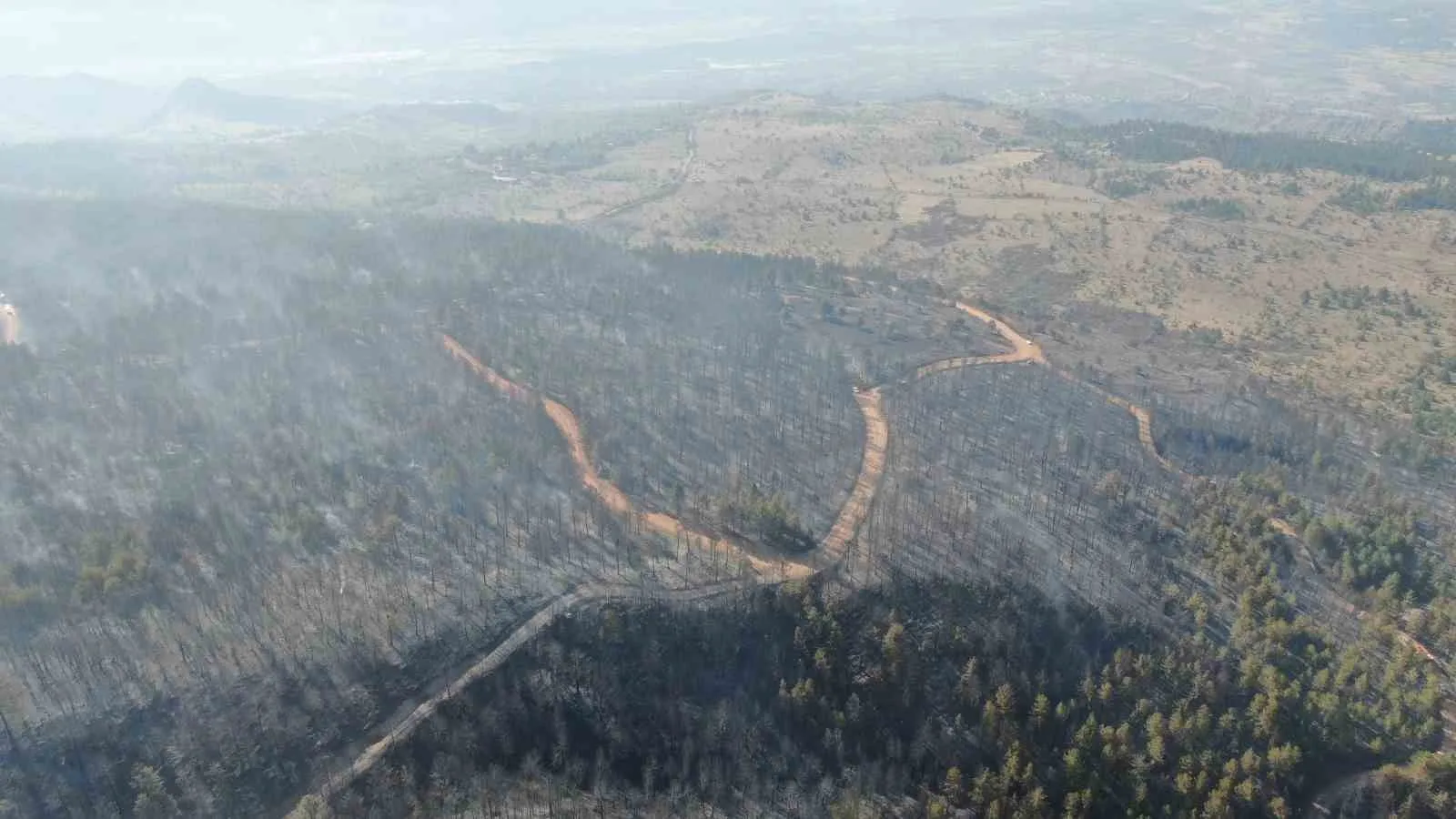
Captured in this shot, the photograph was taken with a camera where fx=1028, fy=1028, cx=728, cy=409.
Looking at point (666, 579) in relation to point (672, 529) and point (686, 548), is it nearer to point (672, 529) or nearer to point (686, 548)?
point (686, 548)

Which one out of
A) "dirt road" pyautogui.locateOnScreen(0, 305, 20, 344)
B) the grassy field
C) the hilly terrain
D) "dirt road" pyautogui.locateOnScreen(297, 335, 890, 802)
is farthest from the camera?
the grassy field

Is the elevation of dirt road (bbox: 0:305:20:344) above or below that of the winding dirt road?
above

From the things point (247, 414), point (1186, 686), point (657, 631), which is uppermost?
point (247, 414)

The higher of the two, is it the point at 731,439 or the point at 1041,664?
the point at 731,439

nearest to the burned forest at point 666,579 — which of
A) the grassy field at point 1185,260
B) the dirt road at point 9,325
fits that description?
the dirt road at point 9,325

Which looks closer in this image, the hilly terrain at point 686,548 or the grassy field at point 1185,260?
the hilly terrain at point 686,548

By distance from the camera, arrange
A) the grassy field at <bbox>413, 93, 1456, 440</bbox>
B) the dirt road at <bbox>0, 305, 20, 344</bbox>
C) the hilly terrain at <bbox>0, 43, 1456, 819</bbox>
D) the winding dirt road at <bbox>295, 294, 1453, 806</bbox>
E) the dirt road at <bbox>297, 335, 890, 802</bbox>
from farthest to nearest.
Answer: the grassy field at <bbox>413, 93, 1456, 440</bbox> < the dirt road at <bbox>0, 305, 20, 344</bbox> < the winding dirt road at <bbox>295, 294, 1453, 806</bbox> < the hilly terrain at <bbox>0, 43, 1456, 819</bbox> < the dirt road at <bbox>297, 335, 890, 802</bbox>

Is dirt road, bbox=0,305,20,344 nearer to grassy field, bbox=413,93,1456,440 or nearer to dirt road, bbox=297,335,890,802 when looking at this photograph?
dirt road, bbox=297,335,890,802

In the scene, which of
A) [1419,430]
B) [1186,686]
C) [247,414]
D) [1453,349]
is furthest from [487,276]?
[1453,349]

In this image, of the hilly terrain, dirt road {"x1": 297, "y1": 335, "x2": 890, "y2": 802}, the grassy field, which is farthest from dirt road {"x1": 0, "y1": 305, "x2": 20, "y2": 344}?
the grassy field

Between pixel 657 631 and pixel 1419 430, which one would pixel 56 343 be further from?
pixel 1419 430

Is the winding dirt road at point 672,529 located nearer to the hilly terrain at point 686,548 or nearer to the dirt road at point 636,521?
the dirt road at point 636,521
